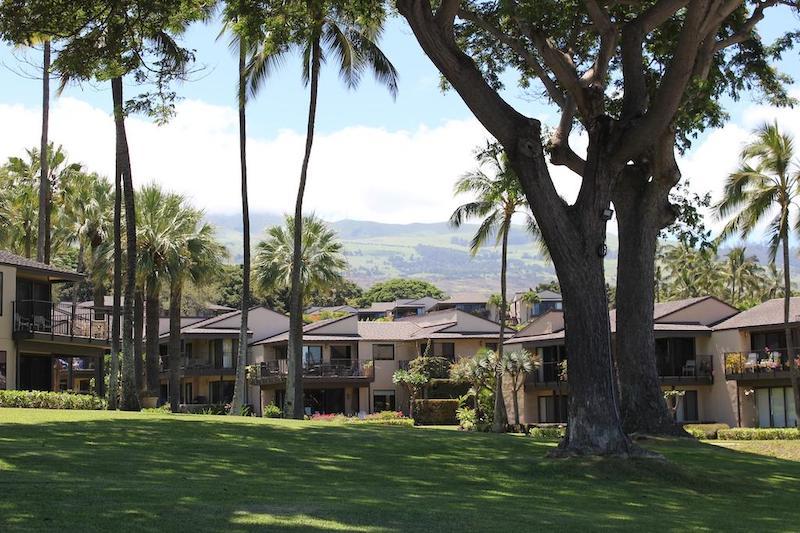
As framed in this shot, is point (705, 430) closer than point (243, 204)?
No

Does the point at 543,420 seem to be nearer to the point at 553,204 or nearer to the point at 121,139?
the point at 121,139

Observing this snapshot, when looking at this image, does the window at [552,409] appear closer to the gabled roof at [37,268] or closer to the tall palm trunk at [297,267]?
the tall palm trunk at [297,267]

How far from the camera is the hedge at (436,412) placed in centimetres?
6116

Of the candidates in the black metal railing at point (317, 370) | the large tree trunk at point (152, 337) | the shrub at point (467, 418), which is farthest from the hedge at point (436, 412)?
the large tree trunk at point (152, 337)

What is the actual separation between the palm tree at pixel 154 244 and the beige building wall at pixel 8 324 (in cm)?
830

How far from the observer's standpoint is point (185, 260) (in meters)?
51.8

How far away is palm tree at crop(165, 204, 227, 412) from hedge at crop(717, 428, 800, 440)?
25.3 metres

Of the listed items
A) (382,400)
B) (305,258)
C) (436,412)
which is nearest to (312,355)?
(382,400)

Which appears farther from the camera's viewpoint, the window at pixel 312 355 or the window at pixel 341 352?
the window at pixel 341 352

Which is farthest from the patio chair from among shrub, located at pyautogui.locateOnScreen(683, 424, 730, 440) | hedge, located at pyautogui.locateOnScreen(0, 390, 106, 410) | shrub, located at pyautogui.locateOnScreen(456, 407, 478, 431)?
hedge, located at pyautogui.locateOnScreen(0, 390, 106, 410)

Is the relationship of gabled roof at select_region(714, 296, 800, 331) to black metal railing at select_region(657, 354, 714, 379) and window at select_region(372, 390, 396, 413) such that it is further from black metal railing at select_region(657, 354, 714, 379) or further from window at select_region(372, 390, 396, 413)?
window at select_region(372, 390, 396, 413)

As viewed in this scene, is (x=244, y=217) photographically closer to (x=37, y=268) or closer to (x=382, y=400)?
(x=37, y=268)

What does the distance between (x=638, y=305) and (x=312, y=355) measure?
4802 centimetres

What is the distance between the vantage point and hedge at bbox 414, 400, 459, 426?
201ft
